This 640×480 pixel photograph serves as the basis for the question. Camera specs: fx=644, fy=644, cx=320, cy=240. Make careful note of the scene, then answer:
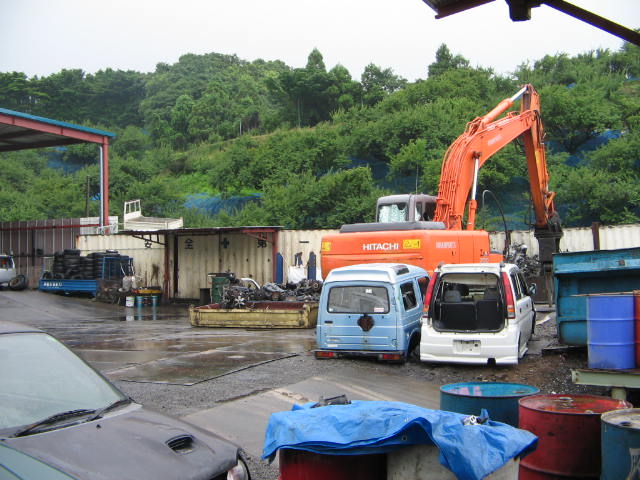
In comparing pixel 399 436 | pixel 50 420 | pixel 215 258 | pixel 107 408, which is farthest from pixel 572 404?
pixel 215 258

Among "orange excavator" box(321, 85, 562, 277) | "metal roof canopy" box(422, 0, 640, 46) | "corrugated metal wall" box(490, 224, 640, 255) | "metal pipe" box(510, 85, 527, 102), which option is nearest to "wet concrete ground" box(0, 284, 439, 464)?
"orange excavator" box(321, 85, 562, 277)

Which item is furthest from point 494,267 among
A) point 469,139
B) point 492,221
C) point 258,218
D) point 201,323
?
point 258,218

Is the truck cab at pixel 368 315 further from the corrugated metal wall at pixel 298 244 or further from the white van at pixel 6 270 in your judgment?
the white van at pixel 6 270

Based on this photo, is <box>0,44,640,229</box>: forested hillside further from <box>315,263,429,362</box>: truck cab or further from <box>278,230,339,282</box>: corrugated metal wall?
<box>315,263,429,362</box>: truck cab

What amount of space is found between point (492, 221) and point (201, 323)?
75.6 feet

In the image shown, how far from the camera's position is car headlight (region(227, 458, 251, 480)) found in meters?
4.14

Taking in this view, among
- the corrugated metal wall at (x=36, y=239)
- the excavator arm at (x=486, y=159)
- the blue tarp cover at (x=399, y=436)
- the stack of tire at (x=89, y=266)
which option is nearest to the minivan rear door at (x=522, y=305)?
the excavator arm at (x=486, y=159)

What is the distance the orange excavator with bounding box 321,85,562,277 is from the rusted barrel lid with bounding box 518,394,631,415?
8974mm

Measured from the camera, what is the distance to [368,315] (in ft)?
38.0

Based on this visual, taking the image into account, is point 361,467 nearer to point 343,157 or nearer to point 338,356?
point 338,356

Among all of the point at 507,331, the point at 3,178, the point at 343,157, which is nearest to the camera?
the point at 507,331

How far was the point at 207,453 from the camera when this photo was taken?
4.12 meters

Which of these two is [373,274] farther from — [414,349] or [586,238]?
[586,238]

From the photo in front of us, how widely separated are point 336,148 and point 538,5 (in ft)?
145
